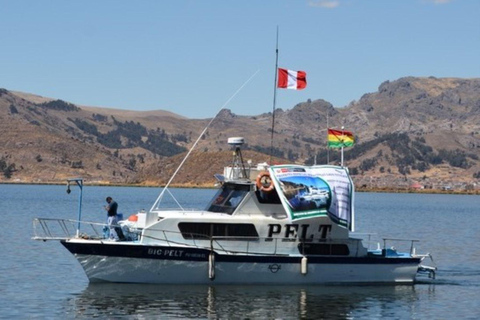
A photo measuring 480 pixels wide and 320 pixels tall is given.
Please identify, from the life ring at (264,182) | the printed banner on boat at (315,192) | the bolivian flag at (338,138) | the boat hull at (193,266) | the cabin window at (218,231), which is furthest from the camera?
the bolivian flag at (338,138)

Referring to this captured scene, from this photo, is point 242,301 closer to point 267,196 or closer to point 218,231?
point 218,231

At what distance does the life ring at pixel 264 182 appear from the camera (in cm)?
3753

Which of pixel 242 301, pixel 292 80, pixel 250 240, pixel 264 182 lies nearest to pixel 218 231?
pixel 250 240

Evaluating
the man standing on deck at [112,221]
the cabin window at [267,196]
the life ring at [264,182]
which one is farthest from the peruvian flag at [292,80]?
the man standing on deck at [112,221]

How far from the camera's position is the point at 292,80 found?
39.0 m

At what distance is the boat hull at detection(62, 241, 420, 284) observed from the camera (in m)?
36.3

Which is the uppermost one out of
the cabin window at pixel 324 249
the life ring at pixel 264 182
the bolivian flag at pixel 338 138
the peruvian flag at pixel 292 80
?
the peruvian flag at pixel 292 80

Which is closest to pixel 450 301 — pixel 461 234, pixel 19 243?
Answer: pixel 19 243

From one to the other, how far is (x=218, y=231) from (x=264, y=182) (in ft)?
8.73

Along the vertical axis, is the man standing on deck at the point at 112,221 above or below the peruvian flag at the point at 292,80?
below

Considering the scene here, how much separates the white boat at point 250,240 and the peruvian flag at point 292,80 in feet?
10.0

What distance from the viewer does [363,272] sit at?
128 feet

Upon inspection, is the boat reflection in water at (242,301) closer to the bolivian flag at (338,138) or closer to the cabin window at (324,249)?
the cabin window at (324,249)

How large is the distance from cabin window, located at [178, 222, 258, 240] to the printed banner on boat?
178cm
